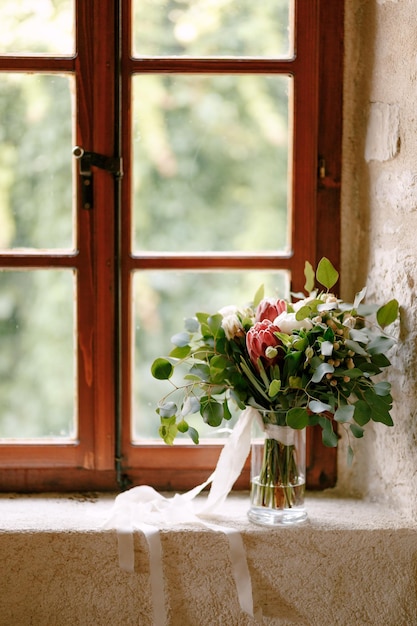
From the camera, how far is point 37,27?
1.61m

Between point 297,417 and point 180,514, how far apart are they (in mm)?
327

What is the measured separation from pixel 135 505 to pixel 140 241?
1.77 ft

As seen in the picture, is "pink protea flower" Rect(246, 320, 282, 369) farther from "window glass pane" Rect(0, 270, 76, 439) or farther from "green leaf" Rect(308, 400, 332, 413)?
"window glass pane" Rect(0, 270, 76, 439)

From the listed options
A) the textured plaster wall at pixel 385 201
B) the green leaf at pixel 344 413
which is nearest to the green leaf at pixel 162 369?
the green leaf at pixel 344 413

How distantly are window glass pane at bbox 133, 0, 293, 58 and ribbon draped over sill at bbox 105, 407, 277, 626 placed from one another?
747 mm

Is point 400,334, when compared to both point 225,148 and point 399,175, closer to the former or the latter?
point 399,175

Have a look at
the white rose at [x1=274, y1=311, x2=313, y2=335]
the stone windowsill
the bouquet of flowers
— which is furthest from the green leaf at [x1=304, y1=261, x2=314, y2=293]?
the stone windowsill

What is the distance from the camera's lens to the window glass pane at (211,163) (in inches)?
64.5

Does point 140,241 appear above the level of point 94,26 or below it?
below

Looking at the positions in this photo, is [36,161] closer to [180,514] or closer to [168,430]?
[168,430]

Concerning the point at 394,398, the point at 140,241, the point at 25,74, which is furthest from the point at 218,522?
the point at 25,74

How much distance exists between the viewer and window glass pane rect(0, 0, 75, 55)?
160 centimetres

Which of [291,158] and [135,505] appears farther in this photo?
[291,158]

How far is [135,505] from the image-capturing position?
5.03 ft
